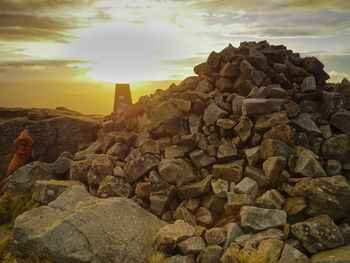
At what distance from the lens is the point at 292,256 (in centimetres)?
499

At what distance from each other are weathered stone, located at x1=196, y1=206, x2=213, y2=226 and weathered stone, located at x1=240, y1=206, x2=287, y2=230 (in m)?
0.93

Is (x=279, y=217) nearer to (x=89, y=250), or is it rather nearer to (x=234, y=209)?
(x=234, y=209)

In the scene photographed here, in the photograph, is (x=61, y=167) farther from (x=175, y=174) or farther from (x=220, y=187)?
(x=220, y=187)

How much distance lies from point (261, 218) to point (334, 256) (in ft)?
4.75

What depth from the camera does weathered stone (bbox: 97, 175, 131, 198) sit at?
24.3 ft

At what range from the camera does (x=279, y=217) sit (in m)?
5.80

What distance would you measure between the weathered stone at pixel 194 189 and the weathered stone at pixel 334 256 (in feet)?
9.01

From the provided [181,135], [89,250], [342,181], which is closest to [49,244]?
[89,250]

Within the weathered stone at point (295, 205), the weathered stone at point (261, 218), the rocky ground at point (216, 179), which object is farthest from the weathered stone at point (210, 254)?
the weathered stone at point (295, 205)

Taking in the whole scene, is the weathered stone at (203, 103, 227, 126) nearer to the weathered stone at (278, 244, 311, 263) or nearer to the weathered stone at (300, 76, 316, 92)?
the weathered stone at (300, 76, 316, 92)

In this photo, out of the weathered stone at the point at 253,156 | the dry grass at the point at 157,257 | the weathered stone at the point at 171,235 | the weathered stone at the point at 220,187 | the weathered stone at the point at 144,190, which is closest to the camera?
the dry grass at the point at 157,257

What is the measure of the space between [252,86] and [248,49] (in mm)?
2483

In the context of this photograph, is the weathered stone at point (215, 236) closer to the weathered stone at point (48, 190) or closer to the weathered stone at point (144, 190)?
the weathered stone at point (144, 190)

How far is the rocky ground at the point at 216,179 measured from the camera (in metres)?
5.39
